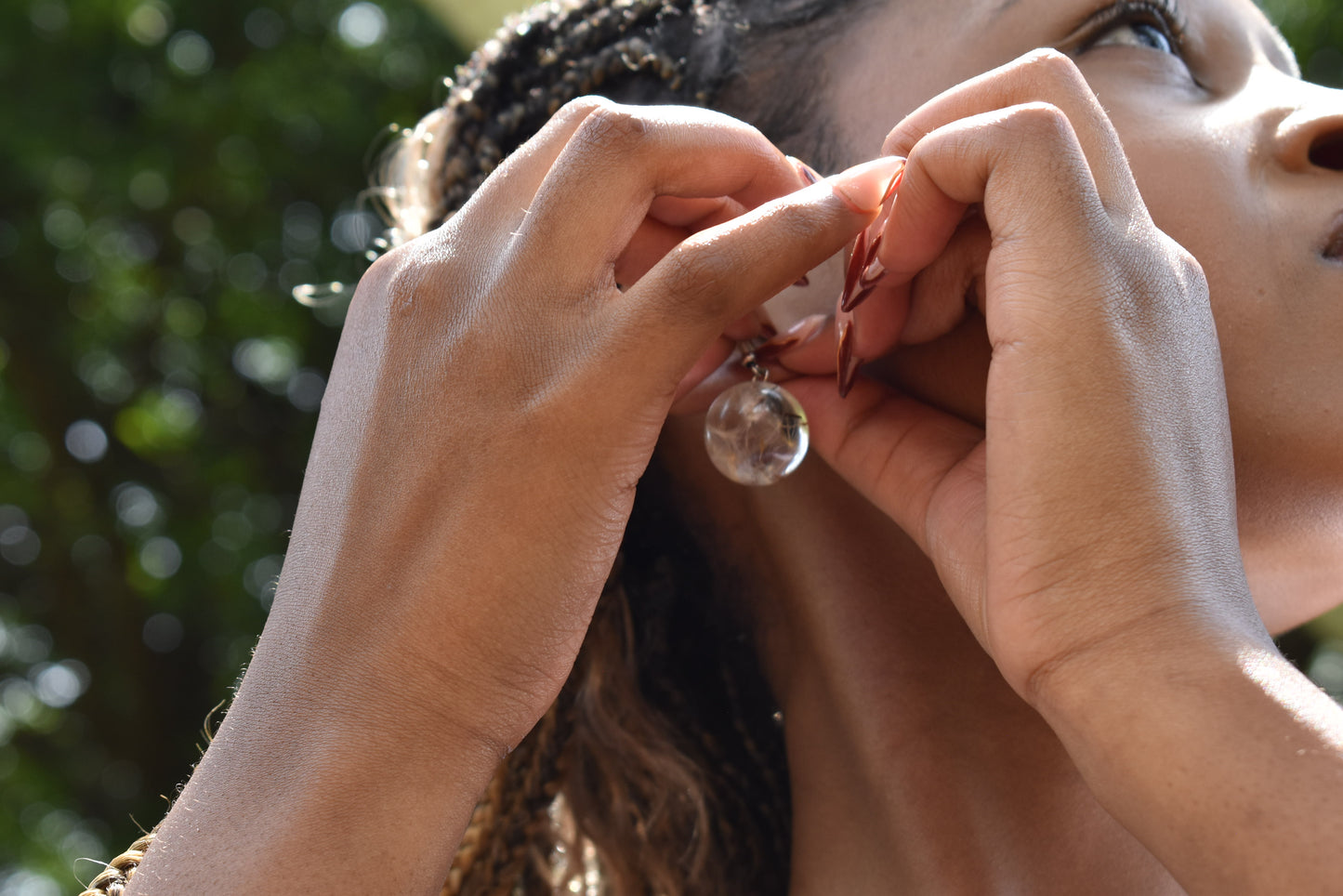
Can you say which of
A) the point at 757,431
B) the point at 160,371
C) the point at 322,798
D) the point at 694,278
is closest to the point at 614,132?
the point at 694,278

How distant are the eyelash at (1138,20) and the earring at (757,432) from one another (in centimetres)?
79

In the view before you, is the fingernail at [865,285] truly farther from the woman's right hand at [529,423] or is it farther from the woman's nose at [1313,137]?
the woman's nose at [1313,137]

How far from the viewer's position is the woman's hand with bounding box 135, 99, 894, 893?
133 cm

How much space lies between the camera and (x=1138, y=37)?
1877 mm

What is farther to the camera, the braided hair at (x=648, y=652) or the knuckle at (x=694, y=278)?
the braided hair at (x=648, y=652)

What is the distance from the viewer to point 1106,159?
141cm

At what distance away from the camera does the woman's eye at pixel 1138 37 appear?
1.86 m

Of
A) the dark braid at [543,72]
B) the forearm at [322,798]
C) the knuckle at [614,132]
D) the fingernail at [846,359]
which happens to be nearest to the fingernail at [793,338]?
the fingernail at [846,359]

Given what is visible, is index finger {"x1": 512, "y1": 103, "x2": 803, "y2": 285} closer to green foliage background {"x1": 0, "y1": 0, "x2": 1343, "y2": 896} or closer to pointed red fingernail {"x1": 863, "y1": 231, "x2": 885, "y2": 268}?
pointed red fingernail {"x1": 863, "y1": 231, "x2": 885, "y2": 268}

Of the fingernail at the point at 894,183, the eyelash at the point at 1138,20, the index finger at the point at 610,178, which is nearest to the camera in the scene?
the index finger at the point at 610,178

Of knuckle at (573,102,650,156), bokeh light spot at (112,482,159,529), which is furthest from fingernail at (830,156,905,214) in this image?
A: bokeh light spot at (112,482,159,529)

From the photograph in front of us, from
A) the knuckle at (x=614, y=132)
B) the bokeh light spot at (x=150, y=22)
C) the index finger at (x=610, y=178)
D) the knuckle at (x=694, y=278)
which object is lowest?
the knuckle at (x=694, y=278)

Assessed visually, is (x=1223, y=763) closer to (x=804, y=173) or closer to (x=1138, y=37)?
(x=804, y=173)

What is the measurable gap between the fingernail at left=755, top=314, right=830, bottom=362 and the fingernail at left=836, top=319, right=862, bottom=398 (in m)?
0.07
